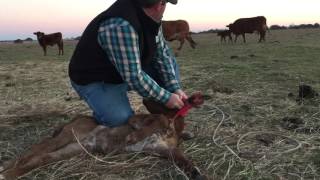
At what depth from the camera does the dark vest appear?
4.04 m

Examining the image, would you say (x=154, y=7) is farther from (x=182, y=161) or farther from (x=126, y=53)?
(x=182, y=161)

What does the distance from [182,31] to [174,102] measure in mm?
19367

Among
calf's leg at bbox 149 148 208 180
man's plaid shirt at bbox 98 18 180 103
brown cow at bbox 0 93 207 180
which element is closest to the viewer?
calf's leg at bbox 149 148 208 180

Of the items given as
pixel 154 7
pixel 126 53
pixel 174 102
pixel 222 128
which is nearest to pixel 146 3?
pixel 154 7

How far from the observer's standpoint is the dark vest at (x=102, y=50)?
13.3 ft

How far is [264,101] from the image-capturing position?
6.74m

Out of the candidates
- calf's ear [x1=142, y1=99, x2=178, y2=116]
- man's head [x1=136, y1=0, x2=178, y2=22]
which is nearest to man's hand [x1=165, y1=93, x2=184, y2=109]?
calf's ear [x1=142, y1=99, x2=178, y2=116]

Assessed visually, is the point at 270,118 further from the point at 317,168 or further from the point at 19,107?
the point at 19,107

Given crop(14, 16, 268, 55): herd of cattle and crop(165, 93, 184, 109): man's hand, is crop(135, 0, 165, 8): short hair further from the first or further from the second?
crop(14, 16, 268, 55): herd of cattle

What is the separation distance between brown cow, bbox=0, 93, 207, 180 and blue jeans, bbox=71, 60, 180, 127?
0.10 meters

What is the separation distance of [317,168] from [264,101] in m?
2.75

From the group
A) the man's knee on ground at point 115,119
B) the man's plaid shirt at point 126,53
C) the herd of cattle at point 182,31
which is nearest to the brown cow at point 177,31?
the herd of cattle at point 182,31

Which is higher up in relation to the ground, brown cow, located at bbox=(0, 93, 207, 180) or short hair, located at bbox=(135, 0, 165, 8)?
short hair, located at bbox=(135, 0, 165, 8)

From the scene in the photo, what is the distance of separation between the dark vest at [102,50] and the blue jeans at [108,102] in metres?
0.07
